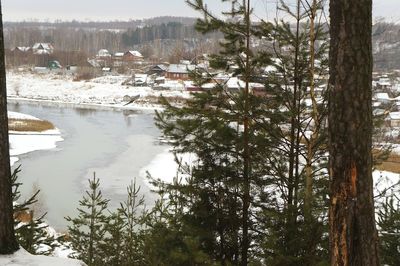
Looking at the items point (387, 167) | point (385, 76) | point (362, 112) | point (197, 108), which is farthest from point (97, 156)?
point (362, 112)

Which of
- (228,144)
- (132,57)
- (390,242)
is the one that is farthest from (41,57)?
(390,242)

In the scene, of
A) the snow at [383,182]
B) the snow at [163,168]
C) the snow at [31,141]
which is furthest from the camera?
the snow at [31,141]

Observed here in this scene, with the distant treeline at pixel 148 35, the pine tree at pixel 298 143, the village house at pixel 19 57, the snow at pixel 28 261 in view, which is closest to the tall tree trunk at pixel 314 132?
the pine tree at pixel 298 143

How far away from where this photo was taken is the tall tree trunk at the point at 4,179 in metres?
5.34

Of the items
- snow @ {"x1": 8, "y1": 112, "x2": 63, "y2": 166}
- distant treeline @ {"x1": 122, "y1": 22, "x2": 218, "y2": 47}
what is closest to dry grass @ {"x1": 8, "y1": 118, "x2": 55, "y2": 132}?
snow @ {"x1": 8, "y1": 112, "x2": 63, "y2": 166}

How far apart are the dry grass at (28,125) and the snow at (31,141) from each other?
905mm

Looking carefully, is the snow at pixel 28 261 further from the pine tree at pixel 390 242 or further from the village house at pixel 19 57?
the village house at pixel 19 57

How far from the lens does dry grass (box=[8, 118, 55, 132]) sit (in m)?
36.8

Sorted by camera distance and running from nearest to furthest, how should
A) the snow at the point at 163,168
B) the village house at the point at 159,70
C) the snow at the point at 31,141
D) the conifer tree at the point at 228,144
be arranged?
the conifer tree at the point at 228,144, the snow at the point at 163,168, the snow at the point at 31,141, the village house at the point at 159,70

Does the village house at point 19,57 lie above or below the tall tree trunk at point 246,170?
above

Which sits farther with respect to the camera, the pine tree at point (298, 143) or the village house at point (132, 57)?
the village house at point (132, 57)

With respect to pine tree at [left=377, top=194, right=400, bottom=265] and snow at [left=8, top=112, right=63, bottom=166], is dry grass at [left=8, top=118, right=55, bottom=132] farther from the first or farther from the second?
pine tree at [left=377, top=194, right=400, bottom=265]

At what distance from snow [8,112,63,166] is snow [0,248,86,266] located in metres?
23.3

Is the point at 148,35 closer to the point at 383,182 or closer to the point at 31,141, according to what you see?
the point at 31,141
